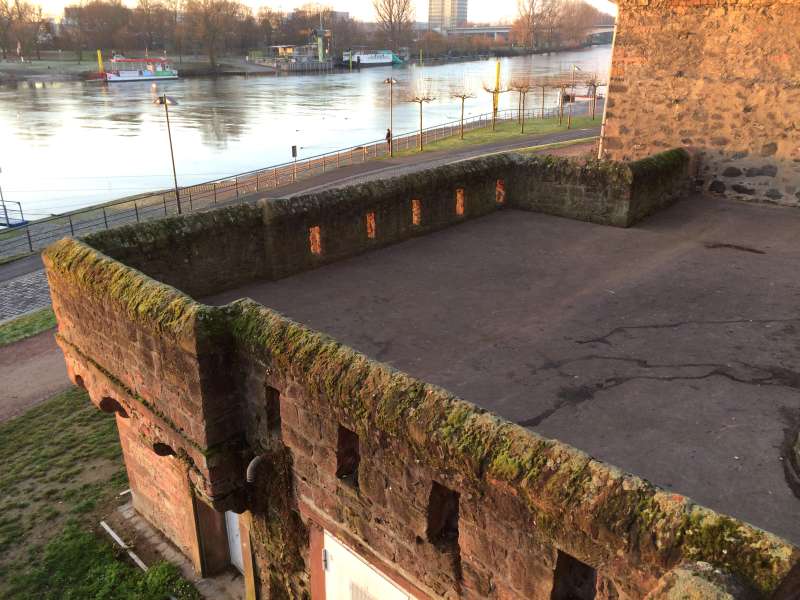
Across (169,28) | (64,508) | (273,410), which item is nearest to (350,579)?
(273,410)

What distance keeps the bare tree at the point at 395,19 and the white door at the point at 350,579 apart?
162 m

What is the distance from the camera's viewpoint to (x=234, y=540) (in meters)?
9.27

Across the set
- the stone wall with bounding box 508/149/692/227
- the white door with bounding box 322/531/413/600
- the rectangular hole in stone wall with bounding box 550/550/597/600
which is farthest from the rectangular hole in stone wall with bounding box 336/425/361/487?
the stone wall with bounding box 508/149/692/227

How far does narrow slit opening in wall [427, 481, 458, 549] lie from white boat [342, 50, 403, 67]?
129 meters

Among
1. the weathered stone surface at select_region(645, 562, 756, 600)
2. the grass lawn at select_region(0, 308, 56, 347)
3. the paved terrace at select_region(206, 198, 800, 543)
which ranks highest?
the weathered stone surface at select_region(645, 562, 756, 600)

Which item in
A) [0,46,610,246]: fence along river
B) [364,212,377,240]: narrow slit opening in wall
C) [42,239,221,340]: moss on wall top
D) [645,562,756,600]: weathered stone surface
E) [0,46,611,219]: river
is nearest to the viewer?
[645,562,756,600]: weathered stone surface

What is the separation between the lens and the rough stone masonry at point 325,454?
3.40 metres

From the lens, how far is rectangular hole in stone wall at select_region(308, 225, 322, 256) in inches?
363

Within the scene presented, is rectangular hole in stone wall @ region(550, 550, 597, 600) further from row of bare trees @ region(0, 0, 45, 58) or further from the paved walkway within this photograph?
row of bare trees @ region(0, 0, 45, 58)

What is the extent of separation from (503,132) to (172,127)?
2560 cm

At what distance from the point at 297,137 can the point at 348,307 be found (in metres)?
47.7

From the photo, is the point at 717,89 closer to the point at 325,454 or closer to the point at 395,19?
the point at 325,454

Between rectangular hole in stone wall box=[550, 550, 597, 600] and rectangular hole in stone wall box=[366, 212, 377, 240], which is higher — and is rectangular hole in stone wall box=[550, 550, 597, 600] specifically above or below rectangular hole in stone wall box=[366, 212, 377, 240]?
below

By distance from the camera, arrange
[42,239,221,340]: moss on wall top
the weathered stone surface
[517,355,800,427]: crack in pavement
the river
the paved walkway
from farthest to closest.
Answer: the river, the paved walkway, [517,355,800,427]: crack in pavement, [42,239,221,340]: moss on wall top, the weathered stone surface
